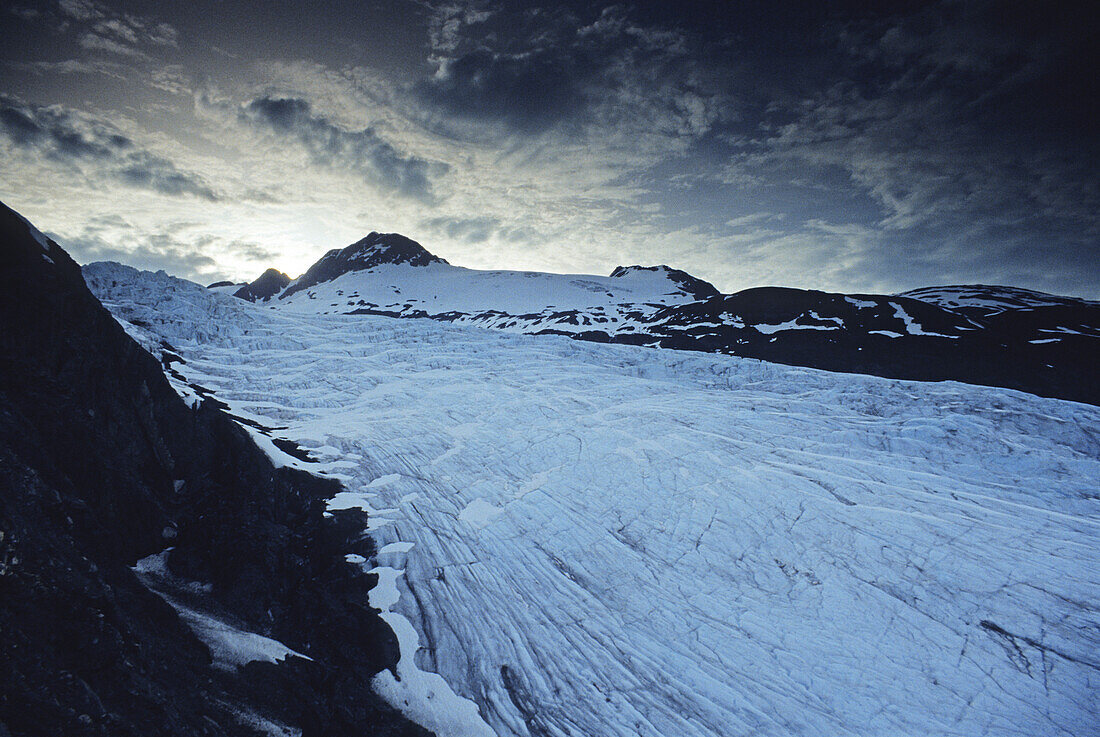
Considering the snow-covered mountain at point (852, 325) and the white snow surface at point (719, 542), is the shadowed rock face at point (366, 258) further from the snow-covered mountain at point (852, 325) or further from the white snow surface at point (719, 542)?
the white snow surface at point (719, 542)

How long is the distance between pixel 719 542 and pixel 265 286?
593 ft

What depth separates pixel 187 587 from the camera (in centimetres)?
1103

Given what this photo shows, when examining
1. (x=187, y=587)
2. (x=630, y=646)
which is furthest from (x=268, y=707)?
(x=630, y=646)

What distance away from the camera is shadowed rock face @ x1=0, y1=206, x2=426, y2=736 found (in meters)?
6.39

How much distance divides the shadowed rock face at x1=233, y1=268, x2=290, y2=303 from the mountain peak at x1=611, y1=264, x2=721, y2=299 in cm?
12306

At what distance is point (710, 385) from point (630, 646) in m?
20.9

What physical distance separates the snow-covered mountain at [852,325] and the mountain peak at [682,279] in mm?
20919

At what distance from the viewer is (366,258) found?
14775cm

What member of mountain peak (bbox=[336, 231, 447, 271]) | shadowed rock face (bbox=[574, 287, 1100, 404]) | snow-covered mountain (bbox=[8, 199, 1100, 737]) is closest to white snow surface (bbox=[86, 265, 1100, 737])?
snow-covered mountain (bbox=[8, 199, 1100, 737])

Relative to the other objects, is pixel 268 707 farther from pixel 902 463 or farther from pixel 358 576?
pixel 902 463

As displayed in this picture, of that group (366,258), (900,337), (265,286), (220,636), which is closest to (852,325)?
(900,337)

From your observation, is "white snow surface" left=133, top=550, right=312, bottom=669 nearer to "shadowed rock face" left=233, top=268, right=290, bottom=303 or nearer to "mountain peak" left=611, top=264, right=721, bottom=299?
"mountain peak" left=611, top=264, right=721, bottom=299

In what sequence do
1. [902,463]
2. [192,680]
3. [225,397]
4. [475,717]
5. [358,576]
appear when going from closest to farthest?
1. [192,680]
2. [475,717]
3. [358,576]
4. [902,463]
5. [225,397]

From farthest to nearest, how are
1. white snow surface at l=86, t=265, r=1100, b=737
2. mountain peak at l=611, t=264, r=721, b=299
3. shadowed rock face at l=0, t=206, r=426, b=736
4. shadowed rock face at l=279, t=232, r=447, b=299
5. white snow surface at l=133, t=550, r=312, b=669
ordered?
shadowed rock face at l=279, t=232, r=447, b=299 < mountain peak at l=611, t=264, r=721, b=299 < white snow surface at l=86, t=265, r=1100, b=737 < white snow surface at l=133, t=550, r=312, b=669 < shadowed rock face at l=0, t=206, r=426, b=736
